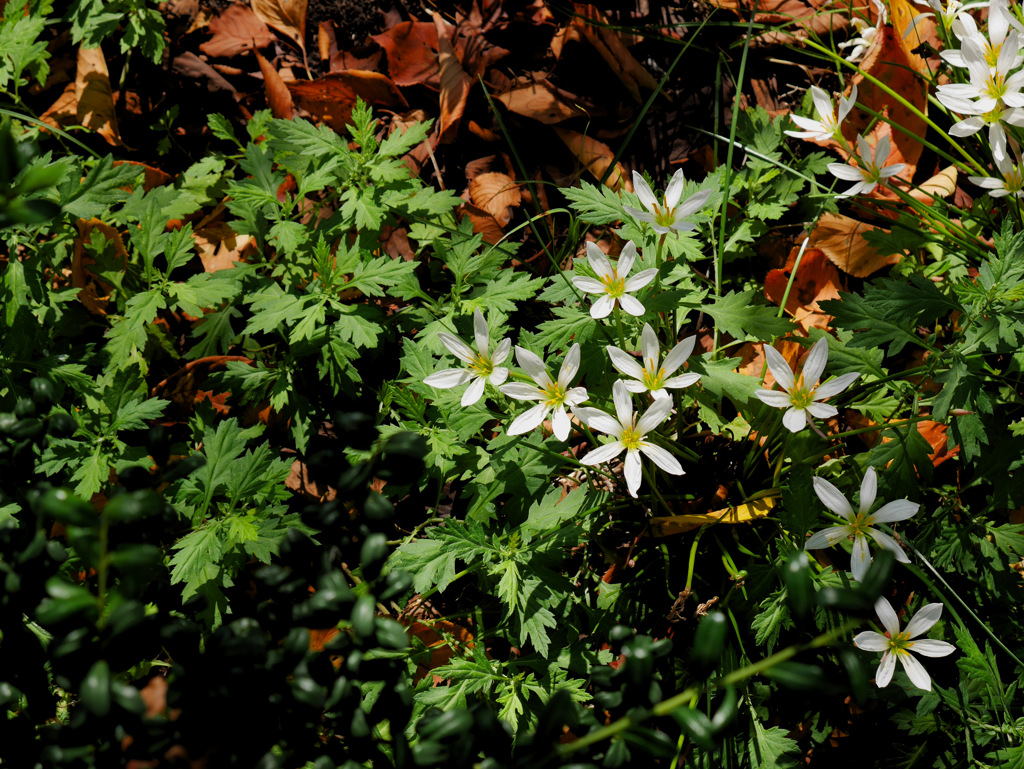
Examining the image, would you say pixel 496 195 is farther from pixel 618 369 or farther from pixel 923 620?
pixel 923 620

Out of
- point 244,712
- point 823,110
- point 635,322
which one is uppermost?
point 823,110

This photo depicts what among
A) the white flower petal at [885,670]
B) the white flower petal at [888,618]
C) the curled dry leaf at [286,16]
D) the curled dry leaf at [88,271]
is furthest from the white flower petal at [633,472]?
the curled dry leaf at [286,16]

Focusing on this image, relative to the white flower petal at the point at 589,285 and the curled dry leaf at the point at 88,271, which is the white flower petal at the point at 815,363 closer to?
the white flower petal at the point at 589,285

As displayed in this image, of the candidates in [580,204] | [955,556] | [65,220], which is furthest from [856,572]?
[65,220]

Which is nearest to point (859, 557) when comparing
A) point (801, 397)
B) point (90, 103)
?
point (801, 397)

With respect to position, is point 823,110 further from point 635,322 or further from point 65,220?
point 65,220
